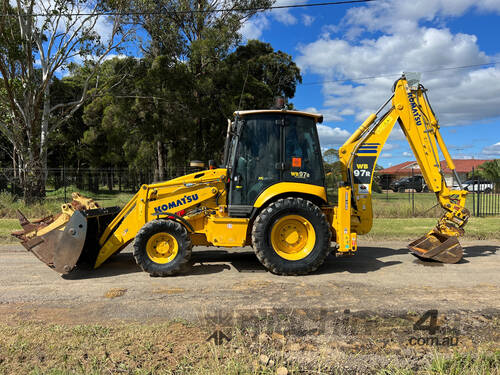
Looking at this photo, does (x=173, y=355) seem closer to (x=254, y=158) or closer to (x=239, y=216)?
(x=239, y=216)

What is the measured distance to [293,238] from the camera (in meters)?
5.97

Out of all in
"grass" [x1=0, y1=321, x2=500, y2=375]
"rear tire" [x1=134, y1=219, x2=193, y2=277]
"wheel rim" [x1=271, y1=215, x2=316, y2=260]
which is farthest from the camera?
"wheel rim" [x1=271, y1=215, x2=316, y2=260]

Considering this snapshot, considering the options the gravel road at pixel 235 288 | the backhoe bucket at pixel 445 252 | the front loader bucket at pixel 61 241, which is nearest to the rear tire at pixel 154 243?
the gravel road at pixel 235 288

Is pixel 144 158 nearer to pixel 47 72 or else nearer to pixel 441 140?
pixel 47 72

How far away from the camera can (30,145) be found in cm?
1669

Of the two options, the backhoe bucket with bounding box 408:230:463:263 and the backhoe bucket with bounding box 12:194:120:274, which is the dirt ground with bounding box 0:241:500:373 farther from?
the backhoe bucket with bounding box 12:194:120:274

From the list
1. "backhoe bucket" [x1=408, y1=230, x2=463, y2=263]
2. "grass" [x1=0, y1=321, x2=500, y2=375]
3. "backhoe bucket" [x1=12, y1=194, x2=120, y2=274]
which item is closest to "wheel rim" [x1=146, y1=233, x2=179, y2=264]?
"backhoe bucket" [x1=12, y1=194, x2=120, y2=274]

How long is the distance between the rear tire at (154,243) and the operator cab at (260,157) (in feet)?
2.97

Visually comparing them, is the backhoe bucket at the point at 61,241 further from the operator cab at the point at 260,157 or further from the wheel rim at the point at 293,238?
the wheel rim at the point at 293,238

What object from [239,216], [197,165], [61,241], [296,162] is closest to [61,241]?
[61,241]

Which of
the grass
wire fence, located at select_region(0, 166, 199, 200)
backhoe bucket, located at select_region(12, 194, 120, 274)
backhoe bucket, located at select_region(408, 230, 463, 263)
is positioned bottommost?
the grass

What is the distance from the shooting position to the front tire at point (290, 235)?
5.77 m

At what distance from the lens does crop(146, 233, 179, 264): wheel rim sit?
580 centimetres

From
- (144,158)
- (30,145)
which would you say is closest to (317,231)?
(30,145)
